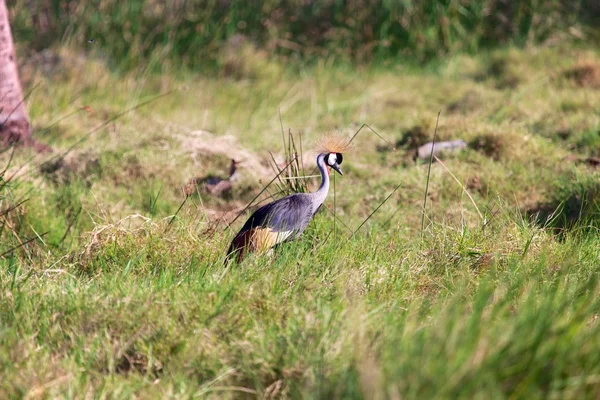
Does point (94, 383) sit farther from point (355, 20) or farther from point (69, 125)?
point (355, 20)

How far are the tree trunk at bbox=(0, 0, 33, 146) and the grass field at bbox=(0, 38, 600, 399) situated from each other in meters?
0.21

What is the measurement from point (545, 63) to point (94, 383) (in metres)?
6.77

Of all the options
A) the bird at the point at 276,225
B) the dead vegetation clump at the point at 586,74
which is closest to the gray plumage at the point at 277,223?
the bird at the point at 276,225

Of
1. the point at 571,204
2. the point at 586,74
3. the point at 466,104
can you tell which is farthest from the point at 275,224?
the point at 586,74

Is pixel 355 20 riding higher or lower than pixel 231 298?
lower

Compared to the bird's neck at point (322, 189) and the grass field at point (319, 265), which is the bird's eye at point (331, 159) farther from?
the grass field at point (319, 265)

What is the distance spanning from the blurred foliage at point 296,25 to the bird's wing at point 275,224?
5211mm

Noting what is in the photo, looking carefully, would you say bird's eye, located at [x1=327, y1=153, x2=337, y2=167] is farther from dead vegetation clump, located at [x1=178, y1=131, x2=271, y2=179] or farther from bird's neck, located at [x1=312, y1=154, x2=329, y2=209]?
dead vegetation clump, located at [x1=178, y1=131, x2=271, y2=179]

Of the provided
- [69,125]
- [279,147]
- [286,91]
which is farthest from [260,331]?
[286,91]

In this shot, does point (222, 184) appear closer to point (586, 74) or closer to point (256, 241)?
point (256, 241)

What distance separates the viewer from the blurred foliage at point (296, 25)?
8.86 meters

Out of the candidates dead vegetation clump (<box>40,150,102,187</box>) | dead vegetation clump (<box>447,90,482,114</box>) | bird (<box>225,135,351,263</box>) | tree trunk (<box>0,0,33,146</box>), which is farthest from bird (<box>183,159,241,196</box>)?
dead vegetation clump (<box>447,90,482,114</box>)

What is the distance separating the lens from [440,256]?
12.6 feet

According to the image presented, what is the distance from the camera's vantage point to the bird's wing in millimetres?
3742
